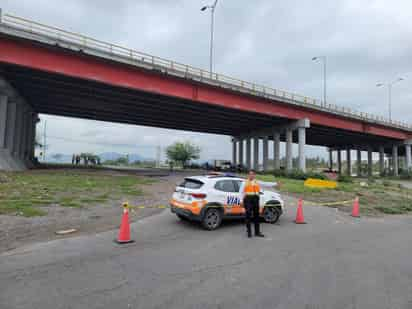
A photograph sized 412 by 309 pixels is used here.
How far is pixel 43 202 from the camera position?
10508 mm

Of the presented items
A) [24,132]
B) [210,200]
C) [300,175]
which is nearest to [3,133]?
[24,132]

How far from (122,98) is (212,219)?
24110 millimetres

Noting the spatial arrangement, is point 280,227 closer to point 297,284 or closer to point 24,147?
point 297,284

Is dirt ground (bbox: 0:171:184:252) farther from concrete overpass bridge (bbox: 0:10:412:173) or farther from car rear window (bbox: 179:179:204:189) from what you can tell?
concrete overpass bridge (bbox: 0:10:412:173)

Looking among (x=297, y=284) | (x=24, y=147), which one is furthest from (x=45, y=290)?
(x=24, y=147)

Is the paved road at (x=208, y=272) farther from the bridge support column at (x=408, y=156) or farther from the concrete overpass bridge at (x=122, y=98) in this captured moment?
the bridge support column at (x=408, y=156)

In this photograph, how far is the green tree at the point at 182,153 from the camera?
69.7 m

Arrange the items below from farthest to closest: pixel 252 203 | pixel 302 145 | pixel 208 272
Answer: pixel 302 145
pixel 252 203
pixel 208 272

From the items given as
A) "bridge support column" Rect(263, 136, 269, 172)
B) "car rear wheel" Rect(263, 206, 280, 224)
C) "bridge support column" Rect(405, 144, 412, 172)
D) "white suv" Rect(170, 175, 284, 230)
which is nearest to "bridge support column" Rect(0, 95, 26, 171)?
"white suv" Rect(170, 175, 284, 230)

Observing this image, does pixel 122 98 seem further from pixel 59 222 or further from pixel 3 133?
pixel 59 222

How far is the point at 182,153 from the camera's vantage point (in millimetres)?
69625

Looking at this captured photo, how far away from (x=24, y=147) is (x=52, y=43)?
63.4ft

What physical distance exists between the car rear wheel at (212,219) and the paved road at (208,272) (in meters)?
0.29

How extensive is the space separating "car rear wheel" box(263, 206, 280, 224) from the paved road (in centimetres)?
162
